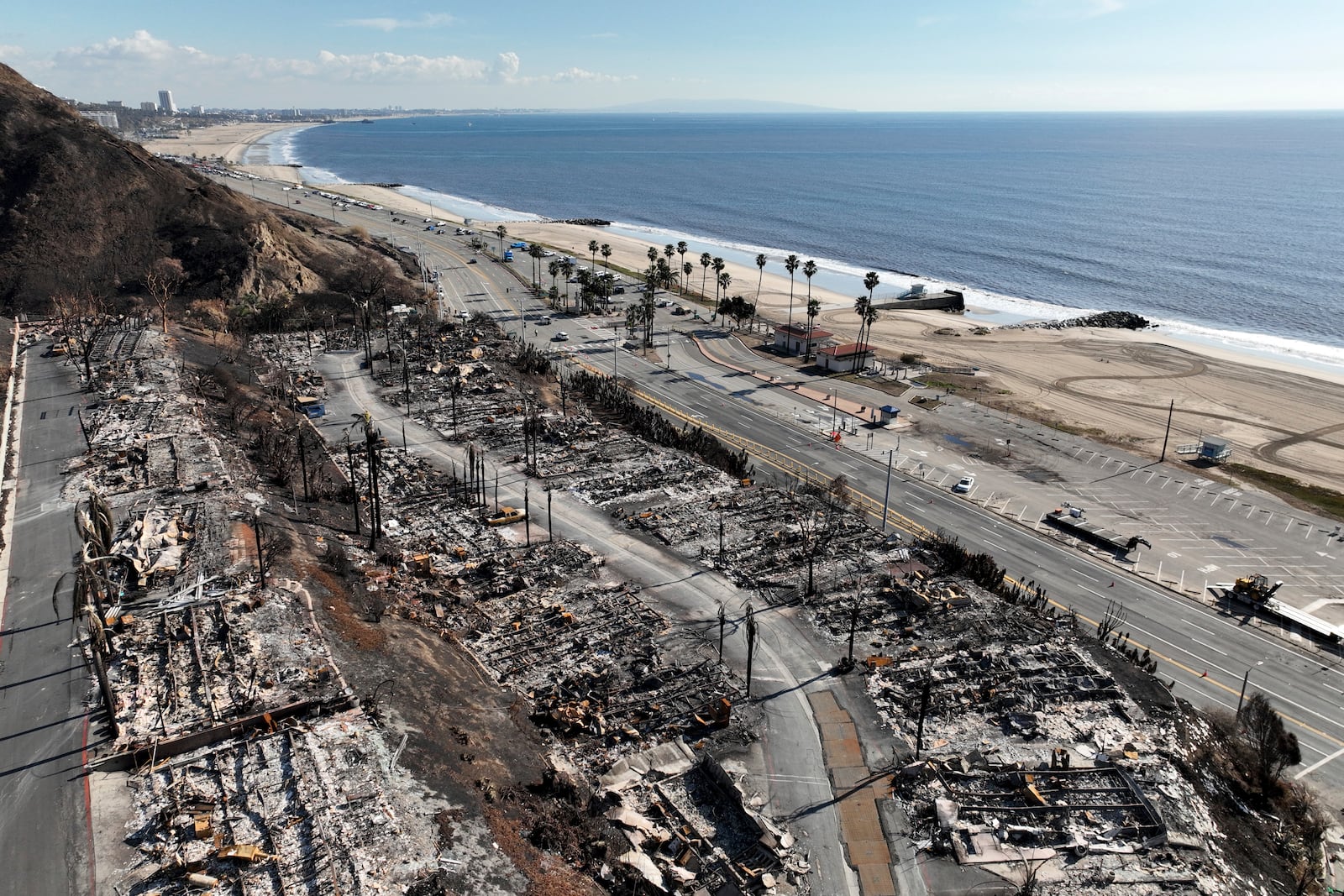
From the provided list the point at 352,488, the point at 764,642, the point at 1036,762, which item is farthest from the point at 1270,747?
the point at 352,488

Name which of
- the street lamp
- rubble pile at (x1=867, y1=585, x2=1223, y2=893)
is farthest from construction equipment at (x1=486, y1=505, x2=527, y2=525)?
the street lamp

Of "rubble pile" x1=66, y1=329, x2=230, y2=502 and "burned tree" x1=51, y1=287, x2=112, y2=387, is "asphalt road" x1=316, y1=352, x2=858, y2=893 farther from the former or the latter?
"burned tree" x1=51, y1=287, x2=112, y2=387

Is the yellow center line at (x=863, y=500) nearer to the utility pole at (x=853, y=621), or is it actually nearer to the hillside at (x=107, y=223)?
the utility pole at (x=853, y=621)

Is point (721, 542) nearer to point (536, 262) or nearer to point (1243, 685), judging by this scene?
point (1243, 685)

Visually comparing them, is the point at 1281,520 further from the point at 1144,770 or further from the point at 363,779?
the point at 363,779

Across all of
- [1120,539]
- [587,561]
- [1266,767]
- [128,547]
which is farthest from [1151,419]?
[128,547]

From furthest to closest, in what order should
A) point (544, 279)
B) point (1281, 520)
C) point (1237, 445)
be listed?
point (544, 279), point (1237, 445), point (1281, 520)
